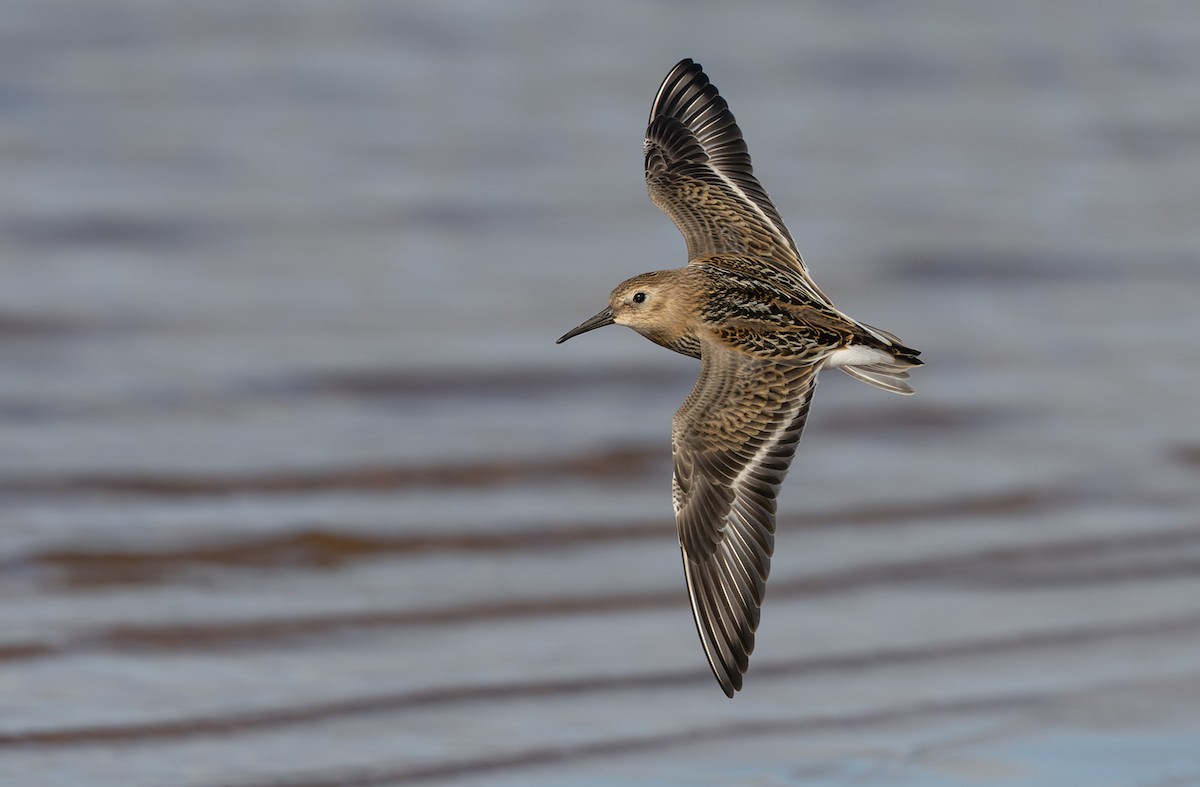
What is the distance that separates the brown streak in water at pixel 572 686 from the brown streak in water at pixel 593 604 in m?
0.50

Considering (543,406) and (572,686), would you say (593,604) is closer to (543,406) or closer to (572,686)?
(572,686)

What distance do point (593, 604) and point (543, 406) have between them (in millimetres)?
2004

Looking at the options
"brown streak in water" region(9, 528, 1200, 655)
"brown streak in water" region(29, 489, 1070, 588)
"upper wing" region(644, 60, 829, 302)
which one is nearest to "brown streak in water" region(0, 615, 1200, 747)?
"brown streak in water" region(9, 528, 1200, 655)

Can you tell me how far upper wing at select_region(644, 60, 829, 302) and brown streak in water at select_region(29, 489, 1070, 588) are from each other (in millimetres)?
2465

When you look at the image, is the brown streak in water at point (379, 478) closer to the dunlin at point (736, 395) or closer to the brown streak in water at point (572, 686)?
the brown streak in water at point (572, 686)

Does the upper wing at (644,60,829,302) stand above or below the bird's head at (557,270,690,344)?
above

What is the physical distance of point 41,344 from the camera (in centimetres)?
892

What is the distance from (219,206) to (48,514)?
3.65m

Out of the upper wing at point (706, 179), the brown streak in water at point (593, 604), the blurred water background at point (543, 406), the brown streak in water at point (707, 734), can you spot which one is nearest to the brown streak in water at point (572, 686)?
the blurred water background at point (543, 406)

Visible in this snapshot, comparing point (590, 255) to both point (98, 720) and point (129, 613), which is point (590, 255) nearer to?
point (129, 613)

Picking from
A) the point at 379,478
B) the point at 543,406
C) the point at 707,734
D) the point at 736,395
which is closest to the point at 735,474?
the point at 736,395

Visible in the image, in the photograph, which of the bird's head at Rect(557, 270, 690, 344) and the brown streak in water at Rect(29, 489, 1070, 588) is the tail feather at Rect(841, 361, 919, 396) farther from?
the brown streak in water at Rect(29, 489, 1070, 588)

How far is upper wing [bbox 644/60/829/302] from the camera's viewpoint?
4852mm

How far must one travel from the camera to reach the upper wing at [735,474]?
4.23 metres
